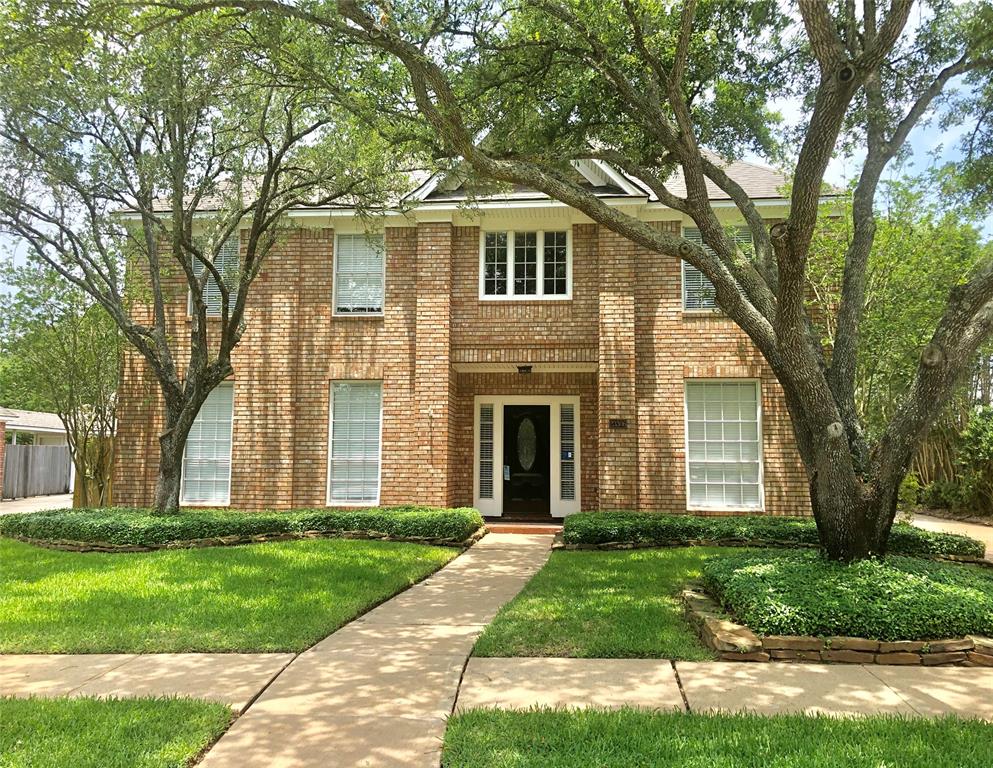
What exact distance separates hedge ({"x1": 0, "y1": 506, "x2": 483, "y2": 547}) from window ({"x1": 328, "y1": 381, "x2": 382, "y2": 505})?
1.54 meters

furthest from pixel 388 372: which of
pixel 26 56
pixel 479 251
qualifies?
pixel 26 56

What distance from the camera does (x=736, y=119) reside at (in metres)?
9.23

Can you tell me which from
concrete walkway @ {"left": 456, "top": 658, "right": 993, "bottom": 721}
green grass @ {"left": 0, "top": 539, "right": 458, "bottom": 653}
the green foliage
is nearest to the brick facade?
green grass @ {"left": 0, "top": 539, "right": 458, "bottom": 653}

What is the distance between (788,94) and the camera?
923cm

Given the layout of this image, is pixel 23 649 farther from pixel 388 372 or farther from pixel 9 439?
pixel 9 439

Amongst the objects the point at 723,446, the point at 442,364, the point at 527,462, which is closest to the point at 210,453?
the point at 442,364

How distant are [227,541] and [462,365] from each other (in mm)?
5229

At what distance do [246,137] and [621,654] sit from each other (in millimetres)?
9101

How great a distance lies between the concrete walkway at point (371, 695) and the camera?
3.51m

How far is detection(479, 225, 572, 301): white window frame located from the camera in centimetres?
1296

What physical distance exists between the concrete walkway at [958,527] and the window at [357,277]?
10588mm

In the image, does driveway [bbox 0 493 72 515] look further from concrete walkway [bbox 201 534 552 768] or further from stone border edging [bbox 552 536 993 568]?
concrete walkway [bbox 201 534 552 768]

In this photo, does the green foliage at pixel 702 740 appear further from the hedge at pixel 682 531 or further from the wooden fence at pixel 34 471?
the wooden fence at pixel 34 471

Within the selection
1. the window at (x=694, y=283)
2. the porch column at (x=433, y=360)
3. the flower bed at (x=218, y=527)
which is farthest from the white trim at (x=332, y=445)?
the window at (x=694, y=283)
